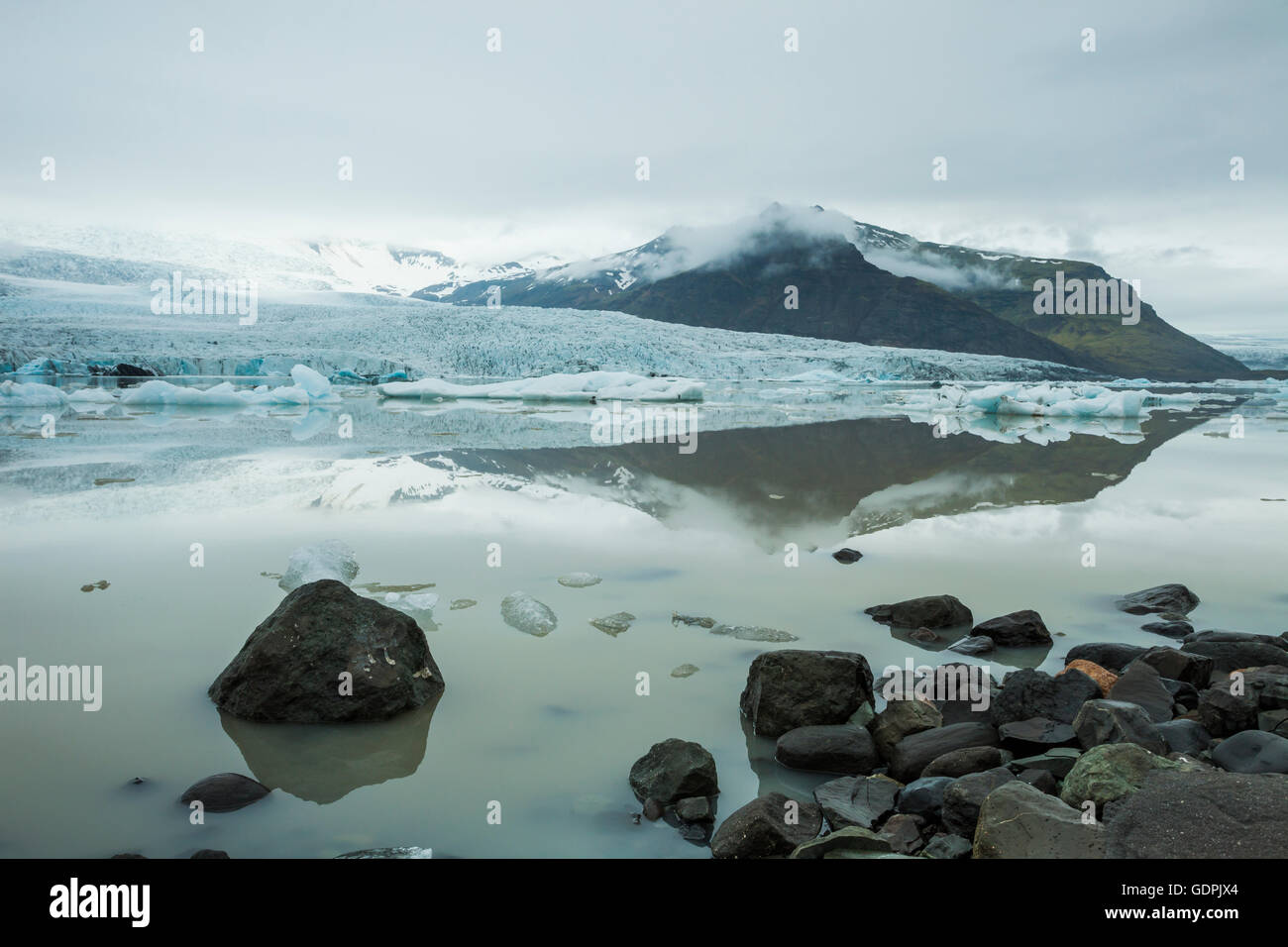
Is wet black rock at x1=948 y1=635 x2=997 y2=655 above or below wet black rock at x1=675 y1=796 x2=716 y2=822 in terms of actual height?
above

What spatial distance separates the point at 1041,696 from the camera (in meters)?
2.51

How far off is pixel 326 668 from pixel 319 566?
4.60 feet

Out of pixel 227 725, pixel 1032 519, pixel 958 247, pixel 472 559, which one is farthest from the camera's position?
pixel 958 247

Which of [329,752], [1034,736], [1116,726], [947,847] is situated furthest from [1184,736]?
[329,752]

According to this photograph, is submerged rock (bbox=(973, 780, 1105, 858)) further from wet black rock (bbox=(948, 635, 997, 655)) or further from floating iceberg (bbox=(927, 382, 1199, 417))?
floating iceberg (bbox=(927, 382, 1199, 417))

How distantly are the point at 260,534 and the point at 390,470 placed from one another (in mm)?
2759

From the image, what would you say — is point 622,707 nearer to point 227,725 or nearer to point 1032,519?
point 227,725

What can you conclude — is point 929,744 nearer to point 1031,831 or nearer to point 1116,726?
point 1116,726

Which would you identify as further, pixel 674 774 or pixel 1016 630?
pixel 1016 630

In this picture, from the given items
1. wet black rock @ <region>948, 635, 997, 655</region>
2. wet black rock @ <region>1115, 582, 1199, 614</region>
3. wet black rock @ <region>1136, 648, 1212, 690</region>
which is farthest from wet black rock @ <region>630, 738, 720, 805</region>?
wet black rock @ <region>1115, 582, 1199, 614</region>

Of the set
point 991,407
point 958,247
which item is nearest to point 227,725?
point 991,407

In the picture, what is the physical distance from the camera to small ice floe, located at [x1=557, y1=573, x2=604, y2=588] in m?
3.96

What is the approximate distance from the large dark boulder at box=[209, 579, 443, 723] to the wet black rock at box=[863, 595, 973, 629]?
189 centimetres

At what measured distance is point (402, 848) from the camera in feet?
6.08
